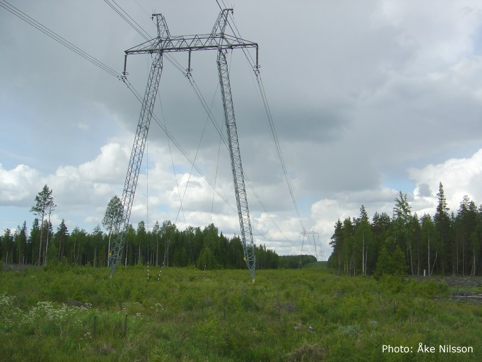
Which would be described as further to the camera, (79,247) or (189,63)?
(79,247)

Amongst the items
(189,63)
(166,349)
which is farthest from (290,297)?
(189,63)

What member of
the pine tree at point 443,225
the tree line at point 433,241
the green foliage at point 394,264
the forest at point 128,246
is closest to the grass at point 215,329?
the green foliage at point 394,264

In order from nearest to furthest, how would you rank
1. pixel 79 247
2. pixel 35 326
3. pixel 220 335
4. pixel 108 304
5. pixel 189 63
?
1. pixel 35 326
2. pixel 220 335
3. pixel 108 304
4. pixel 189 63
5. pixel 79 247

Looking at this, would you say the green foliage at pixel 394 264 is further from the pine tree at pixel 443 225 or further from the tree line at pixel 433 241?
the pine tree at pixel 443 225

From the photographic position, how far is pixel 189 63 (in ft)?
110

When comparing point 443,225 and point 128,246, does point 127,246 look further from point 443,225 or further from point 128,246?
point 443,225

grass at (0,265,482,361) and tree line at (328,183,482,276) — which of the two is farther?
tree line at (328,183,482,276)

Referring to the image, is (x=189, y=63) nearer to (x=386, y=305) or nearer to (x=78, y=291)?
(x=78, y=291)

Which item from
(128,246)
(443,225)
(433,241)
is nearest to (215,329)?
(433,241)

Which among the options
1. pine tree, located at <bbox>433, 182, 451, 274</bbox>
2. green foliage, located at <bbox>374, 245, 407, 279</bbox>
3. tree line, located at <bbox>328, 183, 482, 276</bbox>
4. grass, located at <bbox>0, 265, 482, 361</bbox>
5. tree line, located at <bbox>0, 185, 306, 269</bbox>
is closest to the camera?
grass, located at <bbox>0, 265, 482, 361</bbox>

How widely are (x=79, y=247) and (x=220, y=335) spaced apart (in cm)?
9307

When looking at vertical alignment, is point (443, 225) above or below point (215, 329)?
above

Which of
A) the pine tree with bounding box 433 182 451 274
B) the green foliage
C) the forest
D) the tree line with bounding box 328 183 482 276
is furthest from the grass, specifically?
the forest

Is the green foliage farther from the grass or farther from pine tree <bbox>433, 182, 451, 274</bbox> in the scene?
pine tree <bbox>433, 182, 451, 274</bbox>
